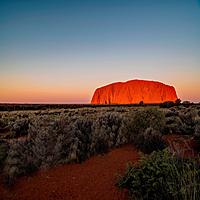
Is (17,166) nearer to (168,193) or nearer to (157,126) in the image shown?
(168,193)

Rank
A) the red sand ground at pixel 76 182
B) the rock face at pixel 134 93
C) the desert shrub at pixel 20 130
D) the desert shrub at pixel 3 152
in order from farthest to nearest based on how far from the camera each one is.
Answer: the rock face at pixel 134 93, the desert shrub at pixel 20 130, the desert shrub at pixel 3 152, the red sand ground at pixel 76 182

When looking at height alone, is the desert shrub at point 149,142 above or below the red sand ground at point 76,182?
above

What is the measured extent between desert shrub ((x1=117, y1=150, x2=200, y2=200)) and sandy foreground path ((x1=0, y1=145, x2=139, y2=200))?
0.41 metres

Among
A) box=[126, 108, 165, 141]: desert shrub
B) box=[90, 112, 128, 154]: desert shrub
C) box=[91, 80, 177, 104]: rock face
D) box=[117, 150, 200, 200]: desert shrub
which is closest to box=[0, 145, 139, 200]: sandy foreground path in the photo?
box=[117, 150, 200, 200]: desert shrub

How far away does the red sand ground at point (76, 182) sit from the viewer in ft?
22.9

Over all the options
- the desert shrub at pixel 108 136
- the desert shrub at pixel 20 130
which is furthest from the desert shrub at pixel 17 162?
the desert shrub at pixel 20 130

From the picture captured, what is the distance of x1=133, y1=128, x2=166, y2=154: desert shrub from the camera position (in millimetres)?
9844

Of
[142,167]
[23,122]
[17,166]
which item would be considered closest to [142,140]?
[142,167]

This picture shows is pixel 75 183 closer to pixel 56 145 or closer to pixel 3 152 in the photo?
pixel 56 145

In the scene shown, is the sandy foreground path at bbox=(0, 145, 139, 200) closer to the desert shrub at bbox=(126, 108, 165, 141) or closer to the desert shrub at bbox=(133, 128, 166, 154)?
the desert shrub at bbox=(133, 128, 166, 154)

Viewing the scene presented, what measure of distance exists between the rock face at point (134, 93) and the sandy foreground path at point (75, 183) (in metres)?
82.2

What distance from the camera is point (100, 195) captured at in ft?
22.8

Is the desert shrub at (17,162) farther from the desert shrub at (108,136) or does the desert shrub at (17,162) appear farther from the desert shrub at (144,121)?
the desert shrub at (144,121)

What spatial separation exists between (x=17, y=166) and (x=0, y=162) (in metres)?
0.67
